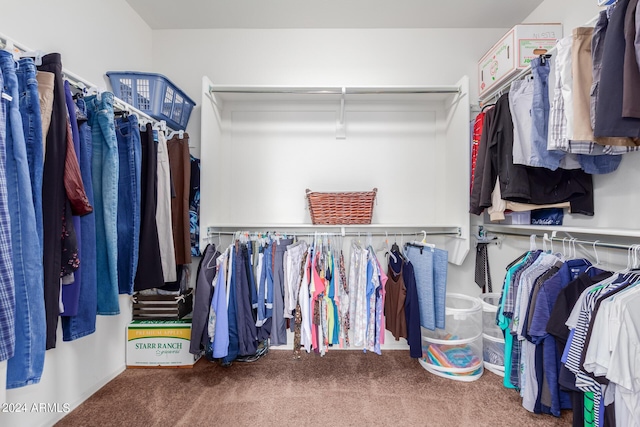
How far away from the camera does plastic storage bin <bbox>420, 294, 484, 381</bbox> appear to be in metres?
1.88

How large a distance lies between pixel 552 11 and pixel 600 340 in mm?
2127

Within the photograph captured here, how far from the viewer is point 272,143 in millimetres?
2398

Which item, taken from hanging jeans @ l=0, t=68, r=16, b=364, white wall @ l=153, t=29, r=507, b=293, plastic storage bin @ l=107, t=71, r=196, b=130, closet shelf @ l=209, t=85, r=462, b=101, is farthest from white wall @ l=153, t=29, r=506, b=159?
hanging jeans @ l=0, t=68, r=16, b=364

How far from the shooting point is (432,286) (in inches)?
74.2

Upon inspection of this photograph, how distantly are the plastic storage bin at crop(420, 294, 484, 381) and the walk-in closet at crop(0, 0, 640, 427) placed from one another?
0.01 metres

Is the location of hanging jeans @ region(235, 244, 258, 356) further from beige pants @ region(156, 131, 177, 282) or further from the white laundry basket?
the white laundry basket

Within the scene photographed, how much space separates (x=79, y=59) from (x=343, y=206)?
184 cm

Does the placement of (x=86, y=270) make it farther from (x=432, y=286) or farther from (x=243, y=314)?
(x=432, y=286)

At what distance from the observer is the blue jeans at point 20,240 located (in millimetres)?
907

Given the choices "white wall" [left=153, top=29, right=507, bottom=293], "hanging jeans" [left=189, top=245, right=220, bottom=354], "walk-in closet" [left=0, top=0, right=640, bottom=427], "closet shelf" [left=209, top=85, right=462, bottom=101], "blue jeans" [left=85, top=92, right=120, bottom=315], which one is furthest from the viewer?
"white wall" [left=153, top=29, right=507, bottom=293]

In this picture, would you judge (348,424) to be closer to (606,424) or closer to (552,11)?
(606,424)

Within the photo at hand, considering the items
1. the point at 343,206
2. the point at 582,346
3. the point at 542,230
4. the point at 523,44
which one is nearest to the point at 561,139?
the point at 542,230

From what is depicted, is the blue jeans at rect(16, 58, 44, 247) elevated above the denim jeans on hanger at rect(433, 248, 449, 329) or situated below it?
above

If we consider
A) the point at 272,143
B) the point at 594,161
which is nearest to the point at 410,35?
the point at 272,143
